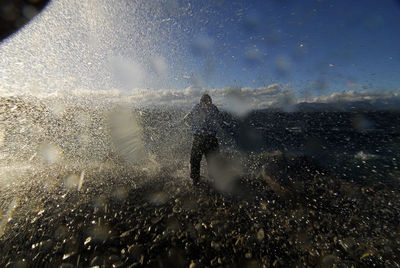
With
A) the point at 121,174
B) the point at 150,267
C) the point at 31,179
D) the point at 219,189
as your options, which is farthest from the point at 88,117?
the point at 150,267

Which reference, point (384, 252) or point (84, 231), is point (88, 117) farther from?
point (384, 252)

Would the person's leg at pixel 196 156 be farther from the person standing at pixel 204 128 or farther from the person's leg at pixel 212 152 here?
the person's leg at pixel 212 152

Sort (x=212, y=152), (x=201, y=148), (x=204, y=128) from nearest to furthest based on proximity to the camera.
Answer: (x=204, y=128) → (x=201, y=148) → (x=212, y=152)

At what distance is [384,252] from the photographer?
352 cm

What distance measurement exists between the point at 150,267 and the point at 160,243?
564 millimetres

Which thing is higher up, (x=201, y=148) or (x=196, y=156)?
(x=201, y=148)

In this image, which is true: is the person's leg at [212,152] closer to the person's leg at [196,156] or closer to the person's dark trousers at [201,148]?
the person's dark trousers at [201,148]

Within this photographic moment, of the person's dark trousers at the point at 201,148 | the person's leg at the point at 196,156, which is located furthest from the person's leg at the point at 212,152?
the person's leg at the point at 196,156

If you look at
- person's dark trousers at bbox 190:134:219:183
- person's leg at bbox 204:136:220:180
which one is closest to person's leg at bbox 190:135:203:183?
person's dark trousers at bbox 190:134:219:183

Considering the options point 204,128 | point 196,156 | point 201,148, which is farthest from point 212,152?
point 204,128

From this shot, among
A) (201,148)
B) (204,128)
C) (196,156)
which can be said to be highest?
(204,128)

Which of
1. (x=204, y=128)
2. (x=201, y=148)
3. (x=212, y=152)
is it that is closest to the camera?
(x=204, y=128)

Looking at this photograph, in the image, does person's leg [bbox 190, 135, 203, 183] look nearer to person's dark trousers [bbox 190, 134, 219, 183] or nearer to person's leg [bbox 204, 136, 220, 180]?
person's dark trousers [bbox 190, 134, 219, 183]

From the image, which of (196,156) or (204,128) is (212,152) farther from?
(204,128)
